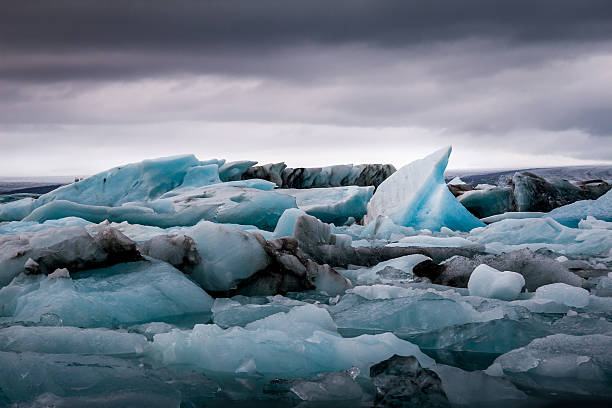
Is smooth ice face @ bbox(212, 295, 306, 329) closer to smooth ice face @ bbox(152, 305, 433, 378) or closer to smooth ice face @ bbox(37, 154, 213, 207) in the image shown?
smooth ice face @ bbox(152, 305, 433, 378)

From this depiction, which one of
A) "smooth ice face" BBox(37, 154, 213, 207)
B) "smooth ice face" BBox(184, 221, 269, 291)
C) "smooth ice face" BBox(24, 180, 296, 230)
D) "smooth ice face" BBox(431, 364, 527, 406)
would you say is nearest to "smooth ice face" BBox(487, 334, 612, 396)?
"smooth ice face" BBox(431, 364, 527, 406)

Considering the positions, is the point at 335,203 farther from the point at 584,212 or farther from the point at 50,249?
the point at 50,249

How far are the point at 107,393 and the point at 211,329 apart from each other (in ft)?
2.17

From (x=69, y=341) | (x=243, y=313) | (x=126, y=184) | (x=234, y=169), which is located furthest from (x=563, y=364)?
(x=234, y=169)

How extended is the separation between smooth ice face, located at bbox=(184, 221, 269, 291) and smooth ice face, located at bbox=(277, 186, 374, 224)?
28.9 feet

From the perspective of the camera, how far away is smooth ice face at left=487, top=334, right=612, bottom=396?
2.21 meters

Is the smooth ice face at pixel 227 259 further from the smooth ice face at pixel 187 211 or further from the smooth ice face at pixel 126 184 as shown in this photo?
the smooth ice face at pixel 126 184

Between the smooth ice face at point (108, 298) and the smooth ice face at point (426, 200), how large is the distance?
766 cm

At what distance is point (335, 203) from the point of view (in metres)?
13.8

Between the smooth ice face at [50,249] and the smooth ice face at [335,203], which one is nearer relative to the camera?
the smooth ice face at [50,249]

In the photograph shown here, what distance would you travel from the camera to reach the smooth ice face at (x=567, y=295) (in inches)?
144

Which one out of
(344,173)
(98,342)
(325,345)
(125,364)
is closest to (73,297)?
(98,342)

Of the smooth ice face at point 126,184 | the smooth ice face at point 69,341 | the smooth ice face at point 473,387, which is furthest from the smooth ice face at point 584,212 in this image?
the smooth ice face at point 69,341

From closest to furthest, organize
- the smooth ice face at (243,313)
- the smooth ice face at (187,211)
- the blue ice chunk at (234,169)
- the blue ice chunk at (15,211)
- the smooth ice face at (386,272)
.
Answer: the smooth ice face at (243,313)
the smooth ice face at (386,272)
the smooth ice face at (187,211)
the blue ice chunk at (15,211)
the blue ice chunk at (234,169)
